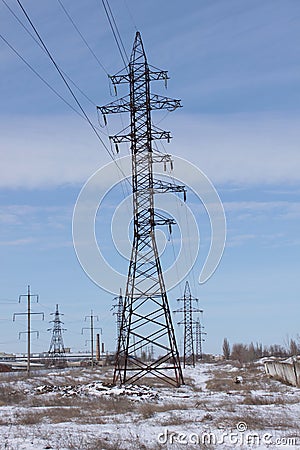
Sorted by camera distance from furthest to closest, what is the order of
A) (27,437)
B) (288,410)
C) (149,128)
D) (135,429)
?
1. (149,128)
2. (288,410)
3. (135,429)
4. (27,437)

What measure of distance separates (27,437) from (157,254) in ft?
51.7

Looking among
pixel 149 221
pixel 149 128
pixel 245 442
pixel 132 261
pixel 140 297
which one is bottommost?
pixel 245 442

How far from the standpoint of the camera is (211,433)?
12445 mm

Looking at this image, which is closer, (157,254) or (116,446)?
(116,446)

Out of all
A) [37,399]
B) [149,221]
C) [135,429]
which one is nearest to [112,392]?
[37,399]

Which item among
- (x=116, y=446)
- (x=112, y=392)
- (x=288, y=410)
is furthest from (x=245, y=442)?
(x=112, y=392)

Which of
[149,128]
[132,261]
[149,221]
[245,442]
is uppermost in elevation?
[149,128]

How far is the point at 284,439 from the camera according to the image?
37.1 feet

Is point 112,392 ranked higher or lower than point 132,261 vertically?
lower

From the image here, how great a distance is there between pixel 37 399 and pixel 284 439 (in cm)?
1509

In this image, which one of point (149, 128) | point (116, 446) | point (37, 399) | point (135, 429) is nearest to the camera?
point (116, 446)

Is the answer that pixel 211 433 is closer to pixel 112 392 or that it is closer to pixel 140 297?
pixel 112 392

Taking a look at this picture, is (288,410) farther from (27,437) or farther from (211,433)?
(27,437)

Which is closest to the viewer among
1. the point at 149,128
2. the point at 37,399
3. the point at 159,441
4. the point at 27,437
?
the point at 159,441
